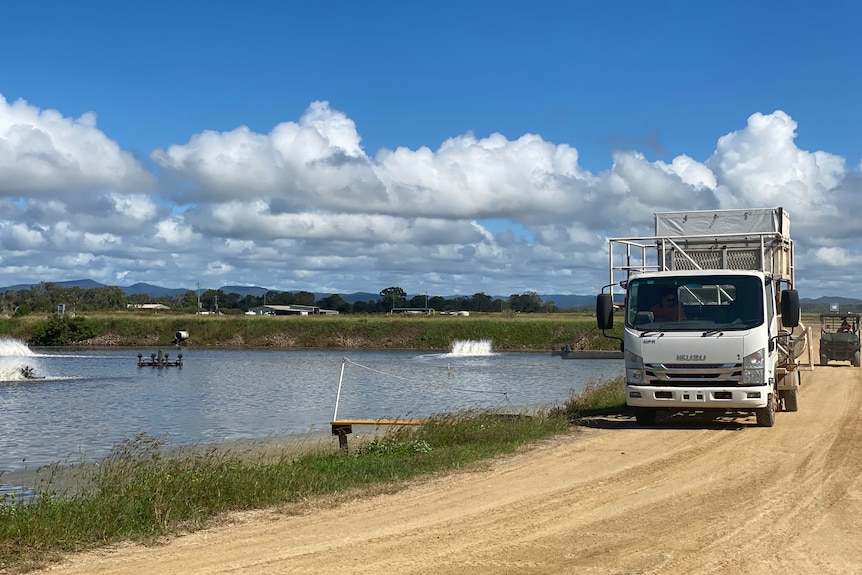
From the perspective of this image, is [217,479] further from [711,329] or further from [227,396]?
[227,396]

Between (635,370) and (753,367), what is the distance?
207cm

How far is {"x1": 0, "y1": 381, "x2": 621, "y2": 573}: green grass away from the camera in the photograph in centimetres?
865

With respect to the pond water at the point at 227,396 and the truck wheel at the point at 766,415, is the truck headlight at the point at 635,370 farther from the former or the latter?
the pond water at the point at 227,396

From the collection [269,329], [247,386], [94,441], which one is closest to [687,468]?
[94,441]

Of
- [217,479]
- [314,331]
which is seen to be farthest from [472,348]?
[217,479]

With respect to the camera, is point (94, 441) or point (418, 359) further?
point (418, 359)

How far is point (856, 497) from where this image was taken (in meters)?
10.4

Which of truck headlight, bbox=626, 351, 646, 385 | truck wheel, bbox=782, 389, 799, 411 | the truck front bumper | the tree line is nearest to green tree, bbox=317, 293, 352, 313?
the tree line

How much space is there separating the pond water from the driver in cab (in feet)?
22.2

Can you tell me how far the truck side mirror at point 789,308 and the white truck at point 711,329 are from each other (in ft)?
0.06

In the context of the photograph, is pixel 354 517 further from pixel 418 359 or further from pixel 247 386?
pixel 418 359

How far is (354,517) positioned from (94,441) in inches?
572

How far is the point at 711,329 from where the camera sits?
15719 mm

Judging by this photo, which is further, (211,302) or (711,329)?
(211,302)
